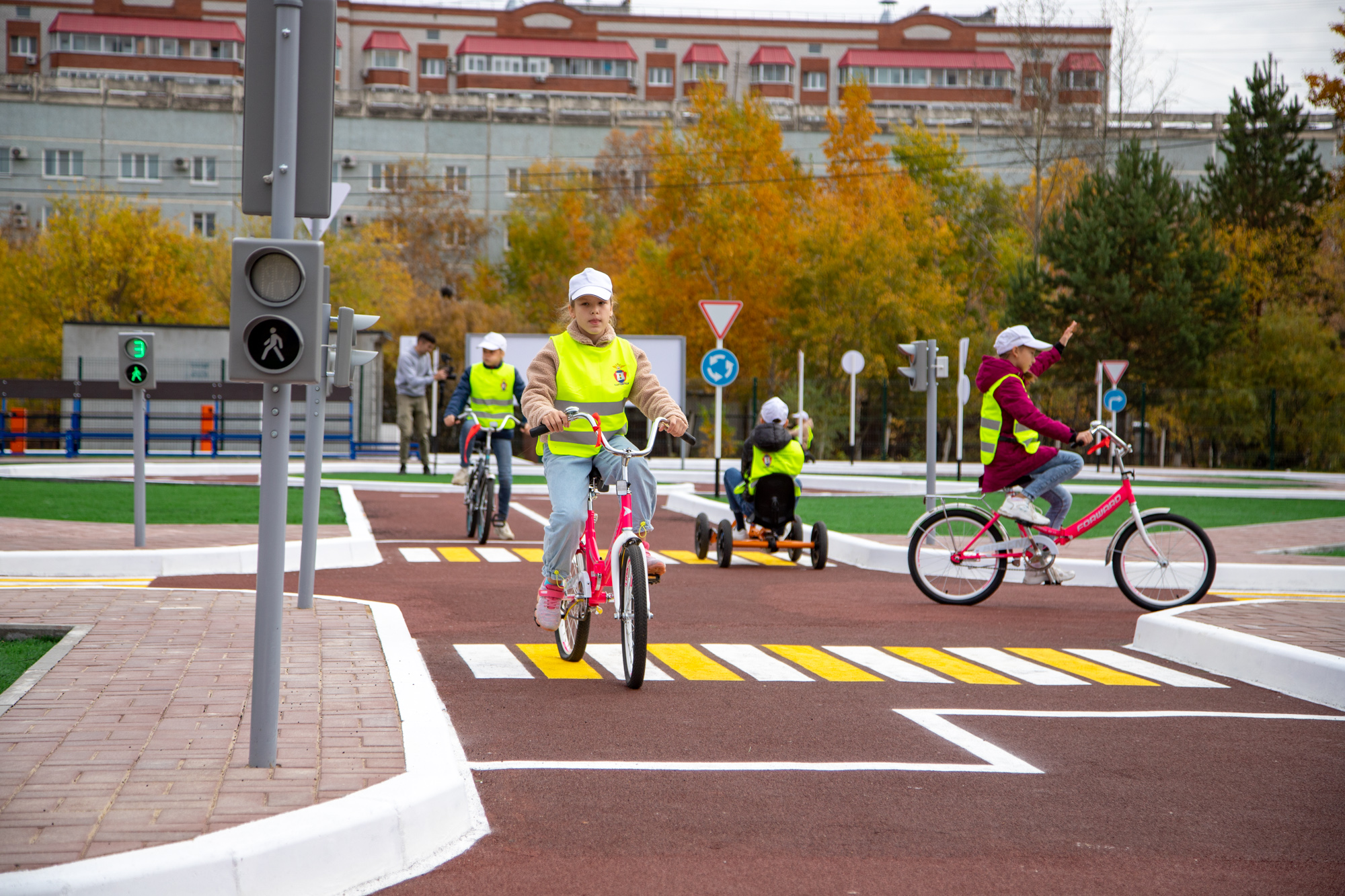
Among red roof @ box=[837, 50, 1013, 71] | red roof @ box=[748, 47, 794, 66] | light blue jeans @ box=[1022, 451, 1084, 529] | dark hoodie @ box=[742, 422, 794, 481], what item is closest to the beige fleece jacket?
light blue jeans @ box=[1022, 451, 1084, 529]

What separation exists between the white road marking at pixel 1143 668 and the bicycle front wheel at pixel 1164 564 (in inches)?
79.8

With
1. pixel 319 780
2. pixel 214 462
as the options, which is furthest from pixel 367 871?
pixel 214 462

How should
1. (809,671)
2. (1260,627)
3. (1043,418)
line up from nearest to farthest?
(809,671), (1260,627), (1043,418)

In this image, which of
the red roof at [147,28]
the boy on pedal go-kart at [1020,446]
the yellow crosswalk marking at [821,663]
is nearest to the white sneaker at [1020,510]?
the boy on pedal go-kart at [1020,446]

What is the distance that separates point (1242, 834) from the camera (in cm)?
476

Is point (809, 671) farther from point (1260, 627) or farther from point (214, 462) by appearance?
point (214, 462)

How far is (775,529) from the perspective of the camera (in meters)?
13.3

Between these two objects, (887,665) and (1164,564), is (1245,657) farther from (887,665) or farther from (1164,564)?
(1164,564)

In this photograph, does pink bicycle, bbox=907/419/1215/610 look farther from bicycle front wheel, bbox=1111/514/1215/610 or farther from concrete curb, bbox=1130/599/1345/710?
concrete curb, bbox=1130/599/1345/710

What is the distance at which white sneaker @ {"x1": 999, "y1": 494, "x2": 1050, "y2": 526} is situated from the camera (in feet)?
35.0

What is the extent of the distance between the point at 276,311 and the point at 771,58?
8797 cm

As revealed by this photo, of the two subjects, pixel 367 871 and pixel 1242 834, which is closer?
pixel 367 871

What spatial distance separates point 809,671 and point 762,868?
3.59 meters

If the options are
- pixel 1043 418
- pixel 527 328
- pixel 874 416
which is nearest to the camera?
pixel 1043 418
